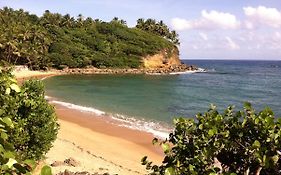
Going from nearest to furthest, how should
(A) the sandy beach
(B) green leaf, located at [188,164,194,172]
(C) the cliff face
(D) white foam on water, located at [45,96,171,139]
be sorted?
(B) green leaf, located at [188,164,194,172] → (A) the sandy beach → (D) white foam on water, located at [45,96,171,139] → (C) the cliff face

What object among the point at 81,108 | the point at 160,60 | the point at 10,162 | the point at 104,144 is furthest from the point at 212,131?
the point at 160,60

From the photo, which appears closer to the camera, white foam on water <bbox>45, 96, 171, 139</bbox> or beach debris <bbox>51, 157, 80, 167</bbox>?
beach debris <bbox>51, 157, 80, 167</bbox>

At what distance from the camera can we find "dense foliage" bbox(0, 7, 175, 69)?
262 feet

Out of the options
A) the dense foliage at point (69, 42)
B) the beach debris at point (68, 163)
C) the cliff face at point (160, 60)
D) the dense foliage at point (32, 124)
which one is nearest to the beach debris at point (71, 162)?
the beach debris at point (68, 163)

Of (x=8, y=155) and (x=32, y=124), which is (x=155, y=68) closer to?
(x=32, y=124)

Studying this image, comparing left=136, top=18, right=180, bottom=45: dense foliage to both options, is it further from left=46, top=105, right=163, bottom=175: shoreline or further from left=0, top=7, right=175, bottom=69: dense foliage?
left=46, top=105, right=163, bottom=175: shoreline

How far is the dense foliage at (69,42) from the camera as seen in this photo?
79812mm

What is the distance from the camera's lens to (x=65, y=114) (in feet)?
113

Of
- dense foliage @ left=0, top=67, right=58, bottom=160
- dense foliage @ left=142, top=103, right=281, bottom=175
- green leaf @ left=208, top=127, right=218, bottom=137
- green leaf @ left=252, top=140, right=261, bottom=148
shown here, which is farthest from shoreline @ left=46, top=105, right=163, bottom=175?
green leaf @ left=252, top=140, right=261, bottom=148

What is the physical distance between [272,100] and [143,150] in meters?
37.5

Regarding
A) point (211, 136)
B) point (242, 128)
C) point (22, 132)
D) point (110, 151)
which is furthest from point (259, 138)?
point (110, 151)

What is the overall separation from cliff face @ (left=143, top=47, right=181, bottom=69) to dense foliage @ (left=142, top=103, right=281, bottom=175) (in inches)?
3846

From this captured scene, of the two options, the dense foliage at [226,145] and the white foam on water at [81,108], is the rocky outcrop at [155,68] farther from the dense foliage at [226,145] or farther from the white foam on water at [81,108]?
the dense foliage at [226,145]

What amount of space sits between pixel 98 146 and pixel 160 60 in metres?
85.8
